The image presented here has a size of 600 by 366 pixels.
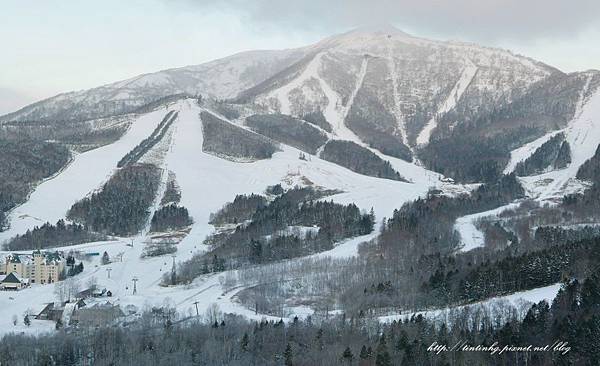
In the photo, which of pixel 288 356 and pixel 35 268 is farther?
pixel 35 268

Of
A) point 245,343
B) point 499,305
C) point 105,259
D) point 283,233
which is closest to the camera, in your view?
point 245,343

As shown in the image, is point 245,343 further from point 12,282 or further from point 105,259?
point 105,259

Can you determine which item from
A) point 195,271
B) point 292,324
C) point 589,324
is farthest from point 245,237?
point 589,324

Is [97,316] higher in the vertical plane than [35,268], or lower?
lower

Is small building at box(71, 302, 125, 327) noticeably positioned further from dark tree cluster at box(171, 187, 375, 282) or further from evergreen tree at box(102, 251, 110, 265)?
evergreen tree at box(102, 251, 110, 265)

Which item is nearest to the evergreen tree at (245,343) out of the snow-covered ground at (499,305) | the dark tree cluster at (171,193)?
the snow-covered ground at (499,305)

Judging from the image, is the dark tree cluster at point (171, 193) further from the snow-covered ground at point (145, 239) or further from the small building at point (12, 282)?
the small building at point (12, 282)

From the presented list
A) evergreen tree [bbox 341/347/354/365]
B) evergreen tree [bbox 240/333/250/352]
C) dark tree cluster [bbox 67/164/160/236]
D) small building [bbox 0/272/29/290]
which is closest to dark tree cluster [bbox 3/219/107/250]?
dark tree cluster [bbox 67/164/160/236]

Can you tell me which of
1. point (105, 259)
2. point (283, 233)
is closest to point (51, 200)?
point (105, 259)

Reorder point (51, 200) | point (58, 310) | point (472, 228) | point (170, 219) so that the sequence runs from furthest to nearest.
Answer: point (51, 200)
point (170, 219)
point (472, 228)
point (58, 310)
